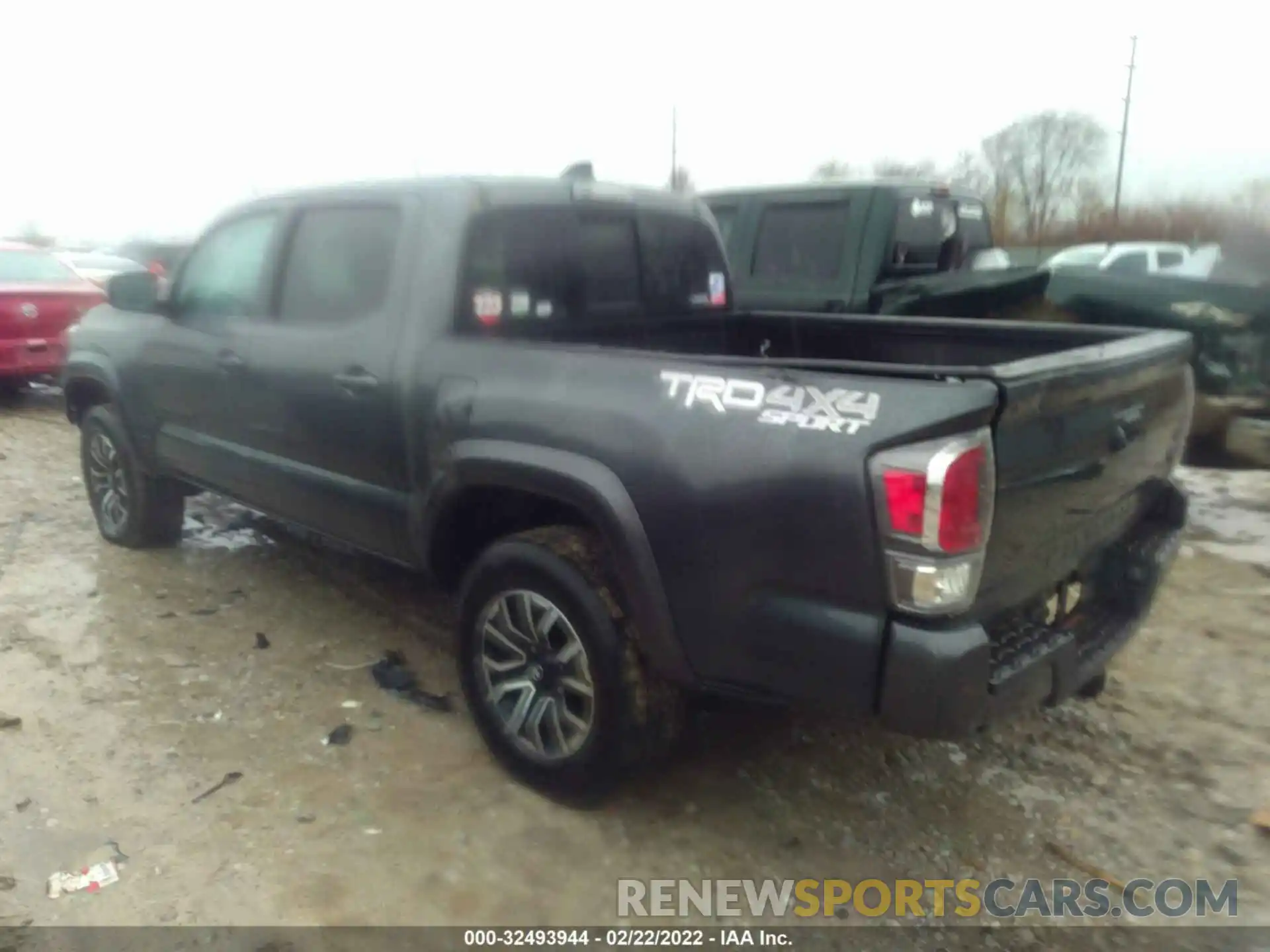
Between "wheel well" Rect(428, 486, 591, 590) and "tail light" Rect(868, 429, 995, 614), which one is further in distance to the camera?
"wheel well" Rect(428, 486, 591, 590)

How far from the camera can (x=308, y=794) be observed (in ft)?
11.0

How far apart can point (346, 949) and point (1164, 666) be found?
10.7 ft

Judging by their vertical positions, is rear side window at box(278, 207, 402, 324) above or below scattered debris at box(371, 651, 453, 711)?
above

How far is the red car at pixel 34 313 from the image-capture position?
30.8 ft

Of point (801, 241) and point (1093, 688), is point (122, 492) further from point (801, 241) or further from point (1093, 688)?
point (1093, 688)

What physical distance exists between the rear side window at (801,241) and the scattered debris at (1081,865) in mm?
4455

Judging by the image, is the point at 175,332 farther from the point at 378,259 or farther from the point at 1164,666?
the point at 1164,666

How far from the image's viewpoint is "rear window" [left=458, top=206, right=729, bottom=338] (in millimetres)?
3502

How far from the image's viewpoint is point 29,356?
31.3 ft

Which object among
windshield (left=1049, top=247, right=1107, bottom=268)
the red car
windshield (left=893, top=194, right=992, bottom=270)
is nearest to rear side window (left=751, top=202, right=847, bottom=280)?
windshield (left=893, top=194, right=992, bottom=270)

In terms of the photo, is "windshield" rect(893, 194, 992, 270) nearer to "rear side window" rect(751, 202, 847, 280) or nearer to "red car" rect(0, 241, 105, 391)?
"rear side window" rect(751, 202, 847, 280)

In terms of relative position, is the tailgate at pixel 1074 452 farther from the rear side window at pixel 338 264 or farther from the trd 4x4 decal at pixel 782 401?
the rear side window at pixel 338 264

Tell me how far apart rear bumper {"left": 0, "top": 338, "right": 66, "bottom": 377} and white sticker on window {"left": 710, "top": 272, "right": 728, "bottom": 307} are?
23.9 feet

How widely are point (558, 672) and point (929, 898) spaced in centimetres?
122
